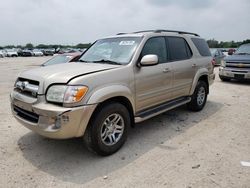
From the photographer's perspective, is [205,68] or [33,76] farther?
[205,68]

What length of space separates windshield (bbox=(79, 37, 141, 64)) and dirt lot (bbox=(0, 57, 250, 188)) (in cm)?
151

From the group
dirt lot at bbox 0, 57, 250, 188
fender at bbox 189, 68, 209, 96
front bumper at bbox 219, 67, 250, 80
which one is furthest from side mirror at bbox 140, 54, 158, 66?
front bumper at bbox 219, 67, 250, 80

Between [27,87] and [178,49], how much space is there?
10.7 ft

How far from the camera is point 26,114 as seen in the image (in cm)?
352

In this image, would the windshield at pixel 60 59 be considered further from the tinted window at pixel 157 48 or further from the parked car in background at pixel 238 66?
the parked car in background at pixel 238 66

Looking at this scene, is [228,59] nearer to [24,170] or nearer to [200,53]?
[200,53]

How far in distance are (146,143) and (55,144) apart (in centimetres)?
161

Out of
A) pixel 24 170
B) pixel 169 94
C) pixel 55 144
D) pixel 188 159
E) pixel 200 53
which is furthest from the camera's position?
pixel 200 53

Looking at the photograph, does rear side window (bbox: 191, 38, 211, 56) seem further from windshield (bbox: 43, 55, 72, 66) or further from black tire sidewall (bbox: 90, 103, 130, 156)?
windshield (bbox: 43, 55, 72, 66)

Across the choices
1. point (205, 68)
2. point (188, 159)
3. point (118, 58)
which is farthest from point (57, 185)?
point (205, 68)

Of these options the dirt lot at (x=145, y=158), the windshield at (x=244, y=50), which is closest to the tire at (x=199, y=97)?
the dirt lot at (x=145, y=158)

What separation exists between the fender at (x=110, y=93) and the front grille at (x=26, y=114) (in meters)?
0.84

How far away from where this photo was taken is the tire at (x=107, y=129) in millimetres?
3373

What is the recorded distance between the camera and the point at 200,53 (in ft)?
19.3
